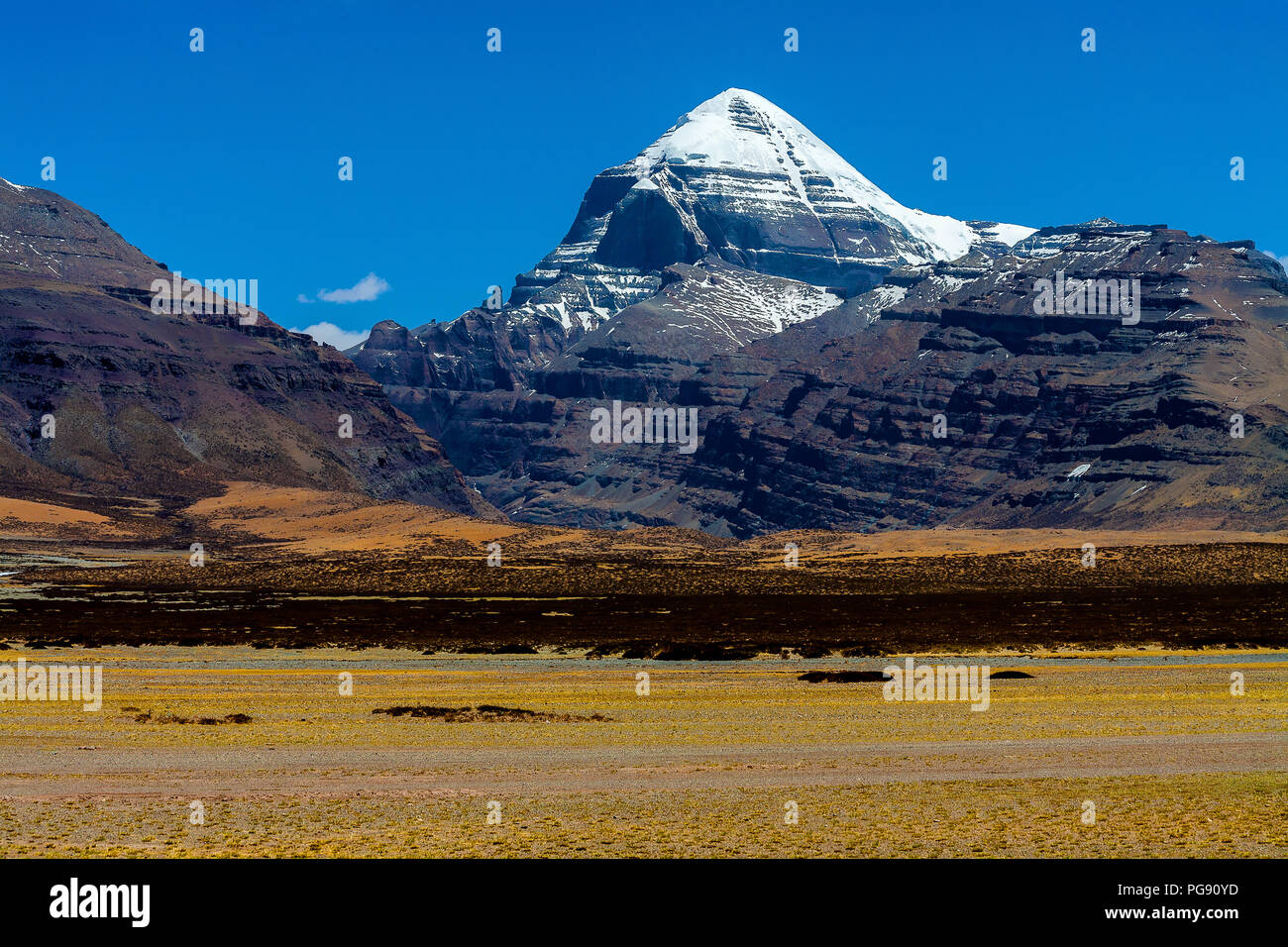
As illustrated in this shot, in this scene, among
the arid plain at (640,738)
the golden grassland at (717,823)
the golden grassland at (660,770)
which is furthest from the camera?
the arid plain at (640,738)

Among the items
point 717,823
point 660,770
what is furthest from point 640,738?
point 717,823

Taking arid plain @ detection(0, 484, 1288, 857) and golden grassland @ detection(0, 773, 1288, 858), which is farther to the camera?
arid plain @ detection(0, 484, 1288, 857)

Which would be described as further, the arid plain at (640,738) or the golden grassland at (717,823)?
the arid plain at (640,738)

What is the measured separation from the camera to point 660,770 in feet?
126

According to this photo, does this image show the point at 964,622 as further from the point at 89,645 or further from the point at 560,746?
the point at 560,746

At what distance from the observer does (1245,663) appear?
68.6 m

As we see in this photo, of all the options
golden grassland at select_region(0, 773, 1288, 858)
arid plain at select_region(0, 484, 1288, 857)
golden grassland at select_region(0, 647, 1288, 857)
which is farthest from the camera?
arid plain at select_region(0, 484, 1288, 857)

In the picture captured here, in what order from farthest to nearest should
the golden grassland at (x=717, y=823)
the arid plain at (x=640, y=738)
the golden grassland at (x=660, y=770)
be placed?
the arid plain at (x=640, y=738) < the golden grassland at (x=660, y=770) < the golden grassland at (x=717, y=823)

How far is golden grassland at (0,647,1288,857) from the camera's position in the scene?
28.4 metres

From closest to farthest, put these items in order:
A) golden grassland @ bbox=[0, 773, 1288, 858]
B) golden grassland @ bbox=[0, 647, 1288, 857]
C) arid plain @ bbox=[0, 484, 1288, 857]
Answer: golden grassland @ bbox=[0, 773, 1288, 858]
golden grassland @ bbox=[0, 647, 1288, 857]
arid plain @ bbox=[0, 484, 1288, 857]

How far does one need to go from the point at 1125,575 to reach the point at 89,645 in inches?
4897

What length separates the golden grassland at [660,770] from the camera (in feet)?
93.0
